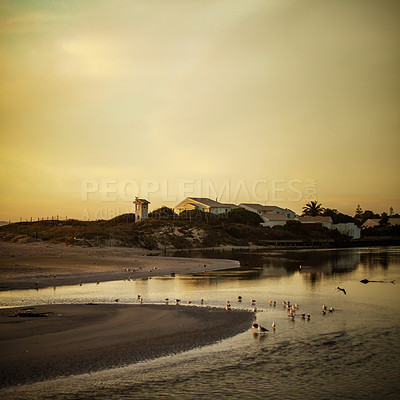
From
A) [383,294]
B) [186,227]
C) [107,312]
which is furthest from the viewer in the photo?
[186,227]

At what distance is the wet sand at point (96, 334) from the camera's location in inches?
513

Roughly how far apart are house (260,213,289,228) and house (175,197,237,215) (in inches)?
438

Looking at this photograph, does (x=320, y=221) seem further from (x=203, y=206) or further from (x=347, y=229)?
(x=203, y=206)

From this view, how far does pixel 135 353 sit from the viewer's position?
47.5 ft

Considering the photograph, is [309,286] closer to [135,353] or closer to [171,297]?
[171,297]

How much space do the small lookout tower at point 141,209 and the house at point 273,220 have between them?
31.8 metres

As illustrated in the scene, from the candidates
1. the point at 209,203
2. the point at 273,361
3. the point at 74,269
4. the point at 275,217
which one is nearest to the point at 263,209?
the point at 275,217

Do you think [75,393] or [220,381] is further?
[220,381]

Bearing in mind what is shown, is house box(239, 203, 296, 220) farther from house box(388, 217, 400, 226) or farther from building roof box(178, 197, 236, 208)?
house box(388, 217, 400, 226)

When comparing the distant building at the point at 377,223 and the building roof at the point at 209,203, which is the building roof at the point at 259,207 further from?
the distant building at the point at 377,223

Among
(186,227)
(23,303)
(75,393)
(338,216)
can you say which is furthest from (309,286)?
(338,216)

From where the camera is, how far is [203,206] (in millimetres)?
119812

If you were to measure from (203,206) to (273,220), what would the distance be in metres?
19.4

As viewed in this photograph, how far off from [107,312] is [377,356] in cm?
1155
